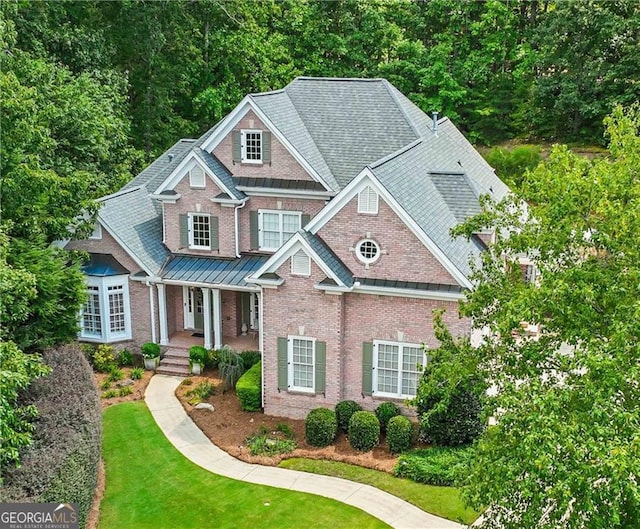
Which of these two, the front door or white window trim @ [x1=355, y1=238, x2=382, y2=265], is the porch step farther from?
white window trim @ [x1=355, y1=238, x2=382, y2=265]

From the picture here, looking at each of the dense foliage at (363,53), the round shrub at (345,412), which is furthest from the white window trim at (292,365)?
the dense foliage at (363,53)

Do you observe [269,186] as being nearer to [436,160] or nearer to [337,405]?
[436,160]

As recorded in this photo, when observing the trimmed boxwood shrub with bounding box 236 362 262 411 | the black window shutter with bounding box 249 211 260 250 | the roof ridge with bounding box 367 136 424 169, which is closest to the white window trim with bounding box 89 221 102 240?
the black window shutter with bounding box 249 211 260 250

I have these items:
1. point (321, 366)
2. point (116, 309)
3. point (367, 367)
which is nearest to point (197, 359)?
point (116, 309)

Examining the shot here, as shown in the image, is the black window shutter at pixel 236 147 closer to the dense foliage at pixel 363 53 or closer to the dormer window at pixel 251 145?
the dormer window at pixel 251 145

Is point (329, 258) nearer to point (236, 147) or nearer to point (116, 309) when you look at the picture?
point (236, 147)

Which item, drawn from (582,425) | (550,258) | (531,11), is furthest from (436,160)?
(531,11)
